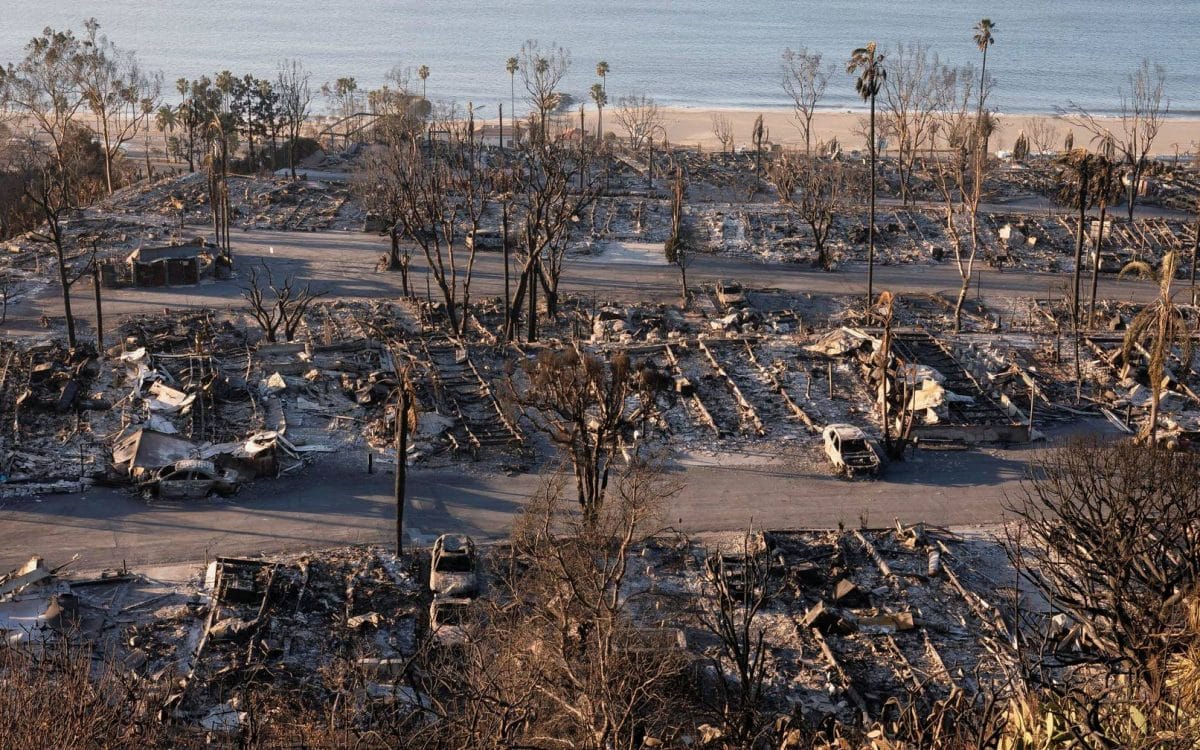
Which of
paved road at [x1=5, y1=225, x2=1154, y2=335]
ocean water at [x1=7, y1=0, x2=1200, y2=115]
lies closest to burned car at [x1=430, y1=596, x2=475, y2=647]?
paved road at [x1=5, y1=225, x2=1154, y2=335]

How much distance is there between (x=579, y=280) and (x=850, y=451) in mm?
18622

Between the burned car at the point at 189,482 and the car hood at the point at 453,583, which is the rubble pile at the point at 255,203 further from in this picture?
the car hood at the point at 453,583

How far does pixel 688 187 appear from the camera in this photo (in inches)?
2346

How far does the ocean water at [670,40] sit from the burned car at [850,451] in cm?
8122

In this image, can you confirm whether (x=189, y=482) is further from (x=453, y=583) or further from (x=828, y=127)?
(x=828, y=127)

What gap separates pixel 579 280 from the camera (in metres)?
44.3

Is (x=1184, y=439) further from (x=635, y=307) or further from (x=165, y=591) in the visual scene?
(x=165, y=591)

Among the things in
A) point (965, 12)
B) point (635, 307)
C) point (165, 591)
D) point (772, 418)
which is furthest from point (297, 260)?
point (965, 12)

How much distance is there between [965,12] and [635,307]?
6162 inches

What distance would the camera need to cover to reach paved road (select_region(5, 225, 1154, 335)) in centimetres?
4041

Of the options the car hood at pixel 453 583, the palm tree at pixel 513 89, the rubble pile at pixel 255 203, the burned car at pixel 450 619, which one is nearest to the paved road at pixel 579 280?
the rubble pile at pixel 255 203

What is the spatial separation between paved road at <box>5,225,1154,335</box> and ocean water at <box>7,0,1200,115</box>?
60427mm

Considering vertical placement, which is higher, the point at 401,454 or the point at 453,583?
the point at 401,454

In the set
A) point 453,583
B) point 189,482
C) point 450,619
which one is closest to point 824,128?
point 189,482
